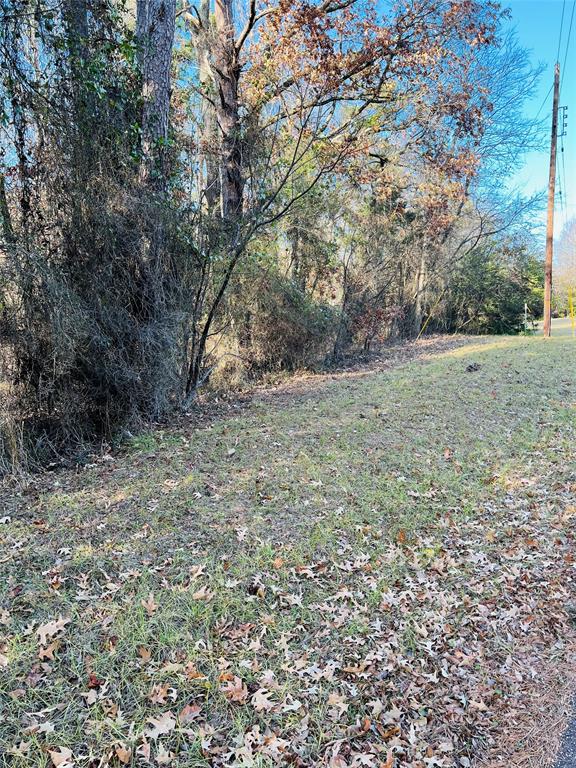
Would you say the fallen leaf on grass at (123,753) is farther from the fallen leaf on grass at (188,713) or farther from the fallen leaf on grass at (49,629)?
the fallen leaf on grass at (49,629)

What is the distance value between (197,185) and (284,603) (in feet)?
17.9

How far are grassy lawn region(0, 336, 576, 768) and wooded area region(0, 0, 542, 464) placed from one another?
1251mm

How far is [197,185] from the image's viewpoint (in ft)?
20.4

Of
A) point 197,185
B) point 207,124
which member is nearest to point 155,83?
point 197,185

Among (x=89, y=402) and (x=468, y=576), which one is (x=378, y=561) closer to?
(x=468, y=576)

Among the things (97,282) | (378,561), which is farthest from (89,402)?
(378,561)

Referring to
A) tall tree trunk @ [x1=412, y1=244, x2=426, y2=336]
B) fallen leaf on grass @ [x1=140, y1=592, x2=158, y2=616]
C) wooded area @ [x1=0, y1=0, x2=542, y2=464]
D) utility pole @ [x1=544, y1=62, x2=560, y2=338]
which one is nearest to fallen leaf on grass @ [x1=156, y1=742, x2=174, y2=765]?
fallen leaf on grass @ [x1=140, y1=592, x2=158, y2=616]

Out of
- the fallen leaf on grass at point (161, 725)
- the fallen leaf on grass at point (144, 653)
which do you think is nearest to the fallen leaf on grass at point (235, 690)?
the fallen leaf on grass at point (161, 725)

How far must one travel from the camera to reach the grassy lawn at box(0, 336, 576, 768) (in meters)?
1.99

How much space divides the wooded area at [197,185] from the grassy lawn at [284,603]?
1.25m

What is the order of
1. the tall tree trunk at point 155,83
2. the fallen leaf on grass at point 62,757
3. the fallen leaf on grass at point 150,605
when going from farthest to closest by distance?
the tall tree trunk at point 155,83 < the fallen leaf on grass at point 150,605 < the fallen leaf on grass at point 62,757

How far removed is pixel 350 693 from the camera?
2.19 meters

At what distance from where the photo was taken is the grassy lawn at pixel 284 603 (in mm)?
1989

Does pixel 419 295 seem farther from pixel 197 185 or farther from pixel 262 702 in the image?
pixel 262 702
